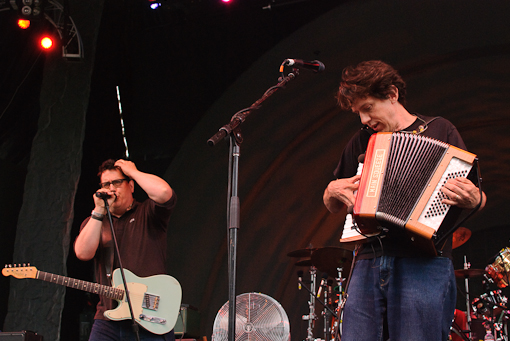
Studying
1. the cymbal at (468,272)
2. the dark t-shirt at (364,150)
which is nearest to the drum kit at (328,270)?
the cymbal at (468,272)

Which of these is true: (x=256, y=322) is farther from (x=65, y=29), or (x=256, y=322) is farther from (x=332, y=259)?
(x=65, y=29)

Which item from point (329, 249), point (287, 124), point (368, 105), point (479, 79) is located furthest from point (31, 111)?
point (479, 79)

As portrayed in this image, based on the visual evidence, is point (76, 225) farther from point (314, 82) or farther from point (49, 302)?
point (314, 82)

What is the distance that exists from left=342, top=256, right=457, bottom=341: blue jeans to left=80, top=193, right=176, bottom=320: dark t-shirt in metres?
1.65

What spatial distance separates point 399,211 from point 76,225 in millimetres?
4469

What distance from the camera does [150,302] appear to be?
3.45 metres

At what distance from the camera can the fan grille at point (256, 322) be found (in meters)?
5.33

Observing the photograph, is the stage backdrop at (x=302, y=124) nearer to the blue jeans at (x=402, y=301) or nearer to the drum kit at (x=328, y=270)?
the drum kit at (x=328, y=270)

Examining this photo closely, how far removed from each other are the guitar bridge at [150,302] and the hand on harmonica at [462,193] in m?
2.17


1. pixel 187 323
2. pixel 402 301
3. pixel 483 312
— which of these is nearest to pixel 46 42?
pixel 187 323

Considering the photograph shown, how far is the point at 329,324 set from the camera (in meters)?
7.44

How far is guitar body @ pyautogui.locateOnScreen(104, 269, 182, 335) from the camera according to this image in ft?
11.0

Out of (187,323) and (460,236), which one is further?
(460,236)

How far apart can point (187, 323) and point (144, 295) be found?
7.35ft
